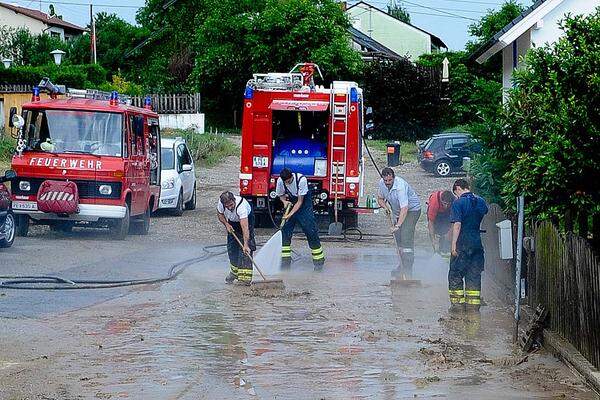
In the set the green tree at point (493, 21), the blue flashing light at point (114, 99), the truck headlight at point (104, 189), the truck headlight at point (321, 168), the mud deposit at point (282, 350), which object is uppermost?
the green tree at point (493, 21)

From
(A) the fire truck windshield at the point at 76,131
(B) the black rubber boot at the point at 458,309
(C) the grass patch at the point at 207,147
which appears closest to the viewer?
(B) the black rubber boot at the point at 458,309

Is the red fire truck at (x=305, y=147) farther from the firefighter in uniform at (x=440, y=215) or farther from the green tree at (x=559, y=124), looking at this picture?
the green tree at (x=559, y=124)

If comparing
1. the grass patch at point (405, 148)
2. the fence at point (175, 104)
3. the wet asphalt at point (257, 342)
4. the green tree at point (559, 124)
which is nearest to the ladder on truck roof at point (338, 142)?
the wet asphalt at point (257, 342)

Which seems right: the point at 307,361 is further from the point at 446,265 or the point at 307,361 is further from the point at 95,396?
the point at 446,265

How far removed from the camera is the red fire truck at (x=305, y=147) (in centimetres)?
2166

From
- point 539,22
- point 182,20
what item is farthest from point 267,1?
point 539,22

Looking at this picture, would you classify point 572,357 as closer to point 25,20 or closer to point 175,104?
point 175,104

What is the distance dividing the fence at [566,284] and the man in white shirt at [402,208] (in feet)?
9.97

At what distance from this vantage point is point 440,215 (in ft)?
51.9

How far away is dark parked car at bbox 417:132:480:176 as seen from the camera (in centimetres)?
3738

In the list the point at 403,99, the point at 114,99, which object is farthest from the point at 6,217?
the point at 403,99

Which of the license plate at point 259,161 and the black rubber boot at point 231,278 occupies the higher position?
the license plate at point 259,161

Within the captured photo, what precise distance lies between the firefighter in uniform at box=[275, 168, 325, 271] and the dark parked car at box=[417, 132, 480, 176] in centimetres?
2006

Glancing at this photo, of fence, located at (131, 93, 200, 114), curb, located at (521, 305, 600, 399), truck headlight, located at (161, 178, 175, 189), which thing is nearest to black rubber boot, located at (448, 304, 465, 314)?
curb, located at (521, 305, 600, 399)
